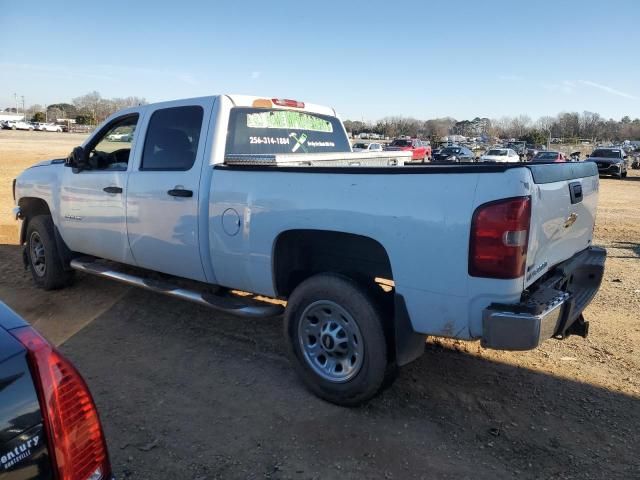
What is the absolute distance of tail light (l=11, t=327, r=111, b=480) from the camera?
164 centimetres

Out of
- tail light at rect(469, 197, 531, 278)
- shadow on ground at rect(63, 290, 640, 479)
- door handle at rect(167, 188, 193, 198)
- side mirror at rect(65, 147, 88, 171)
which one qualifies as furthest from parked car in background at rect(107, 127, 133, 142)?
tail light at rect(469, 197, 531, 278)

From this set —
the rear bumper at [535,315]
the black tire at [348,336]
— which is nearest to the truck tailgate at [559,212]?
the rear bumper at [535,315]

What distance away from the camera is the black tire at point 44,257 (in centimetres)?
600

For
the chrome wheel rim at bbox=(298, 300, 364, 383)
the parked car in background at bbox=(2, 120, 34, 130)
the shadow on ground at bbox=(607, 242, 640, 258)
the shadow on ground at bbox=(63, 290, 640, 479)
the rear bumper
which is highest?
the parked car in background at bbox=(2, 120, 34, 130)

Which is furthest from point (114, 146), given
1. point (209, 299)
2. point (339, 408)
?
point (339, 408)

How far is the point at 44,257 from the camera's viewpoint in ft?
20.3

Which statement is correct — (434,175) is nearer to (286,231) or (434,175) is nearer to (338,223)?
(338,223)

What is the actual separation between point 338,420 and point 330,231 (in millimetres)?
1245

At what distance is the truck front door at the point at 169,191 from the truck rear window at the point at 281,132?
293 millimetres

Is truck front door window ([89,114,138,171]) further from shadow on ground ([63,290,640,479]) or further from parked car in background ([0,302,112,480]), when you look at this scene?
parked car in background ([0,302,112,480])

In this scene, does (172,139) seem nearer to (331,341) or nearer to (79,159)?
(79,159)

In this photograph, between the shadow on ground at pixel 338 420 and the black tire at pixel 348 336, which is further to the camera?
the black tire at pixel 348 336

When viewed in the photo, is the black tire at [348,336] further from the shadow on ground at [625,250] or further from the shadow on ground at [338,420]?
the shadow on ground at [625,250]

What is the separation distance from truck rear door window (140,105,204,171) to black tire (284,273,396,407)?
1.60 meters
